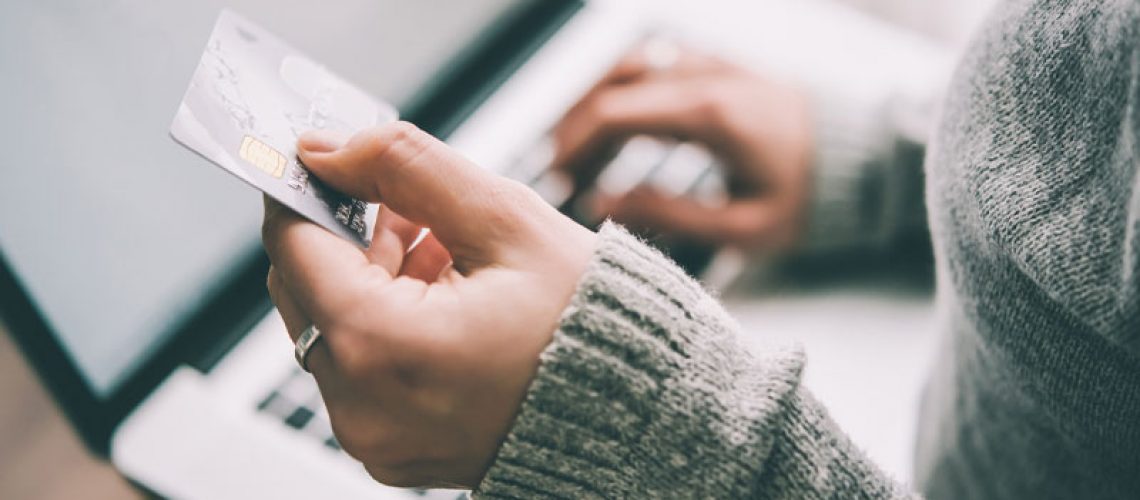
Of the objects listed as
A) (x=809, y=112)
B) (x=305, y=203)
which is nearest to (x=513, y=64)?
(x=809, y=112)

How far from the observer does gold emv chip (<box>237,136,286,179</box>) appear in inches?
13.4

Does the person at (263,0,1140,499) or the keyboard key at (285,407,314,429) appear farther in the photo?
the keyboard key at (285,407,314,429)

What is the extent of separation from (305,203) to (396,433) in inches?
4.1

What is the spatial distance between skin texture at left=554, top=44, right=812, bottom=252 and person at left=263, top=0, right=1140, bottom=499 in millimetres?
287

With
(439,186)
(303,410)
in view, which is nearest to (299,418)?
(303,410)

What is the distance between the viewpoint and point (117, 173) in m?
0.42

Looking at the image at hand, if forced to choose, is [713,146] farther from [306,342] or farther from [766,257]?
[306,342]

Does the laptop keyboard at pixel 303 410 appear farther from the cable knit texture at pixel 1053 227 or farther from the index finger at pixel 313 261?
the cable knit texture at pixel 1053 227

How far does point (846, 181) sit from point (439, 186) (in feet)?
1.48

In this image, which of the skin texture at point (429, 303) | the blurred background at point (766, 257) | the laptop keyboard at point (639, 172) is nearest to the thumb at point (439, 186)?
the skin texture at point (429, 303)

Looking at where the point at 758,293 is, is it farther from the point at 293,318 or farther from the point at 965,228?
the point at 293,318

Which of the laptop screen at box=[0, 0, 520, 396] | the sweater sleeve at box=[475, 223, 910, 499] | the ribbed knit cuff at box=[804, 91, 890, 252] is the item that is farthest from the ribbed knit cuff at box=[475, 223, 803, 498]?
the ribbed knit cuff at box=[804, 91, 890, 252]

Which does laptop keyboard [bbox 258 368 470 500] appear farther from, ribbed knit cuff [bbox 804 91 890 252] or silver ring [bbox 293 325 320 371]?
ribbed knit cuff [bbox 804 91 890 252]

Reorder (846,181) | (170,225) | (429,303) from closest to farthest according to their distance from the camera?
(429,303), (170,225), (846,181)
